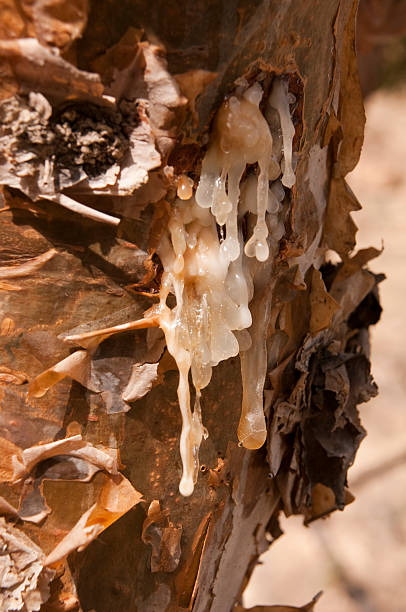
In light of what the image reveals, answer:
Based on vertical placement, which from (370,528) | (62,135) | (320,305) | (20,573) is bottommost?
(370,528)

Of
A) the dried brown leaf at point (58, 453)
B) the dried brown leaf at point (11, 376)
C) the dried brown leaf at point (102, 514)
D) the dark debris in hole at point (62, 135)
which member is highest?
the dark debris in hole at point (62, 135)

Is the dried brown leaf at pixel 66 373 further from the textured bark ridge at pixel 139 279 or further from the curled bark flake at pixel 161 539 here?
the curled bark flake at pixel 161 539

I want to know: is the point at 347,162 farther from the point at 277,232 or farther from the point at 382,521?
the point at 382,521

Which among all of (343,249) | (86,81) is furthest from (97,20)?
(343,249)

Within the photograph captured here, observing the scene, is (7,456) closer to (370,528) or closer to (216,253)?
(216,253)

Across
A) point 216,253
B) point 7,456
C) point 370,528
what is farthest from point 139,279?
point 370,528

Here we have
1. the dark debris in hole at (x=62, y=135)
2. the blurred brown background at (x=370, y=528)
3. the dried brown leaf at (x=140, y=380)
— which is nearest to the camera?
the dark debris in hole at (x=62, y=135)

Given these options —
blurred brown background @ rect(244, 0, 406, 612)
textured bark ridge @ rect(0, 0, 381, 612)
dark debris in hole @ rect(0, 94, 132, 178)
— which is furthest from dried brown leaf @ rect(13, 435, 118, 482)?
blurred brown background @ rect(244, 0, 406, 612)

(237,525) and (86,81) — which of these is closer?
(86,81)

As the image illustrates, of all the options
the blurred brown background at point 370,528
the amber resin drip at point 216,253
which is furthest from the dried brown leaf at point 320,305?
the blurred brown background at point 370,528
